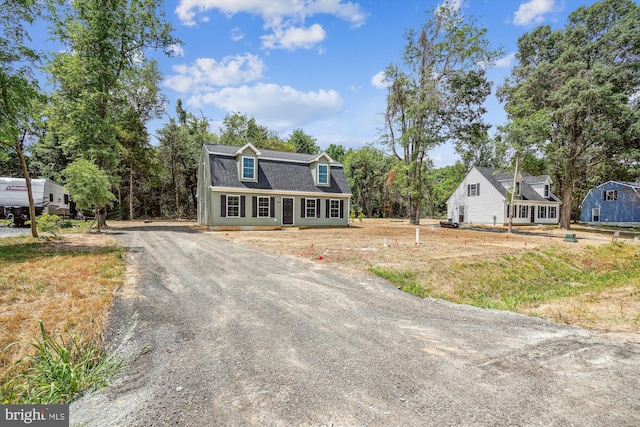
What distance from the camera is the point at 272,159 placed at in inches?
915

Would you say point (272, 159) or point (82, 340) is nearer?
point (82, 340)

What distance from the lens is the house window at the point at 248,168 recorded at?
69.1 ft

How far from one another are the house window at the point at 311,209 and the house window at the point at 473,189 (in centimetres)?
2128

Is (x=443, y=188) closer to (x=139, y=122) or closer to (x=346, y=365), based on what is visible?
(x=139, y=122)

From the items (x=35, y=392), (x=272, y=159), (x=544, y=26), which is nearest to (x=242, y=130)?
(x=272, y=159)

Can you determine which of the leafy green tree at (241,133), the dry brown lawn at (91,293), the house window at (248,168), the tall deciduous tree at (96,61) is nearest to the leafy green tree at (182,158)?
the leafy green tree at (241,133)

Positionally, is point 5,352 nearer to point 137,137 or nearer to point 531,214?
point 137,137

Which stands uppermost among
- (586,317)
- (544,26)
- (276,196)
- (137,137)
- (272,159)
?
(544,26)

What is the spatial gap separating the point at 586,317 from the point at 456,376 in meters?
4.20

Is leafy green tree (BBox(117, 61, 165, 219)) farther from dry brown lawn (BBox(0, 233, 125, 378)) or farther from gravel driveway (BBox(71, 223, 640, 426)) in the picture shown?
gravel driveway (BBox(71, 223, 640, 426))

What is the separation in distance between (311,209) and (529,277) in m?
15.5

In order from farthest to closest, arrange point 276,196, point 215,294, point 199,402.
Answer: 1. point 276,196
2. point 215,294
3. point 199,402

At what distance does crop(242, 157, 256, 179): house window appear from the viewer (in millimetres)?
21047

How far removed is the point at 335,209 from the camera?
2452 cm
